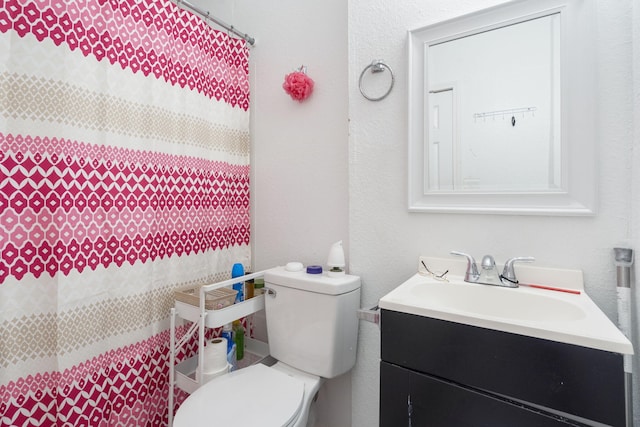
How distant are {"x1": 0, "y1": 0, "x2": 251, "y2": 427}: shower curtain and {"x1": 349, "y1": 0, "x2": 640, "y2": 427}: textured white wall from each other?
74 cm

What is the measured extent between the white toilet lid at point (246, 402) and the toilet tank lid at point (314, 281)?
1.11ft

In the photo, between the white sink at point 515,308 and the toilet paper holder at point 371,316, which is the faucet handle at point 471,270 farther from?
the toilet paper holder at point 371,316

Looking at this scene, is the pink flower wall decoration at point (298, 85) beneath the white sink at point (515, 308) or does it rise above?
above

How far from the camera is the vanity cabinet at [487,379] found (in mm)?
624

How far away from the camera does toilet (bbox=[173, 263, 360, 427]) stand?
0.96 m

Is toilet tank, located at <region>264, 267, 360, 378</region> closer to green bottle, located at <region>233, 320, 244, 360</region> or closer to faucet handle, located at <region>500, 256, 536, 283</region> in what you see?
green bottle, located at <region>233, 320, 244, 360</region>

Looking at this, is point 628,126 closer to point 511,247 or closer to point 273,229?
point 511,247

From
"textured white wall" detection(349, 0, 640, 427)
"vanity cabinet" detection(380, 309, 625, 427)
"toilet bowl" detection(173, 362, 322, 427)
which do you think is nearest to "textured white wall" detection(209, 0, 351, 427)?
"textured white wall" detection(349, 0, 640, 427)

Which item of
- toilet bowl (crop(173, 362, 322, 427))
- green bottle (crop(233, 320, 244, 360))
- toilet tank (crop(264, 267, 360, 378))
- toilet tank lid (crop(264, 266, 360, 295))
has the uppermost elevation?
toilet tank lid (crop(264, 266, 360, 295))

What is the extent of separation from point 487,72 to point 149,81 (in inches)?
51.2

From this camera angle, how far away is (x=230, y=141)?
1.64 m

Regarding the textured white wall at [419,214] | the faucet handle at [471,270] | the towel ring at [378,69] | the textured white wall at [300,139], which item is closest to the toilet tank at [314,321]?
the textured white wall at [419,214]

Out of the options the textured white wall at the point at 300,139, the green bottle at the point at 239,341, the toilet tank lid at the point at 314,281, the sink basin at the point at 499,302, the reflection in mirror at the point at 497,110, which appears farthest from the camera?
the green bottle at the point at 239,341

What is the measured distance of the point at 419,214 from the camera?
1185mm
